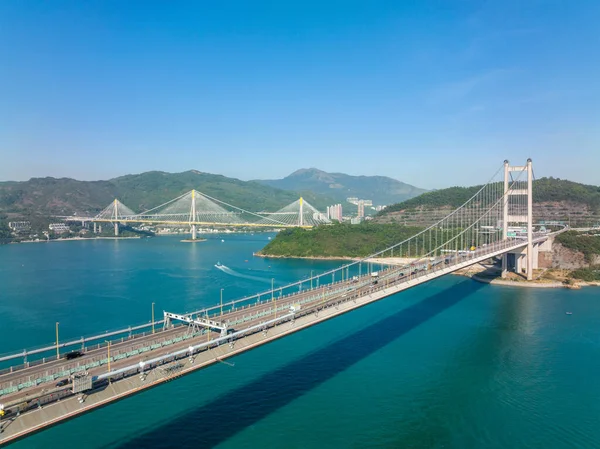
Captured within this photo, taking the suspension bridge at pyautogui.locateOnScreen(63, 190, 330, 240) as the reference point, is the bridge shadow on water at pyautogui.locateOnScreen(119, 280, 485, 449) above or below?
below

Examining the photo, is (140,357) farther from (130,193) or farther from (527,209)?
(130,193)

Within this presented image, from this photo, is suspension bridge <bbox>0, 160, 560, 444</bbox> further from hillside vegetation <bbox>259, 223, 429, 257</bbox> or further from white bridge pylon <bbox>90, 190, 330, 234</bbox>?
white bridge pylon <bbox>90, 190, 330, 234</bbox>

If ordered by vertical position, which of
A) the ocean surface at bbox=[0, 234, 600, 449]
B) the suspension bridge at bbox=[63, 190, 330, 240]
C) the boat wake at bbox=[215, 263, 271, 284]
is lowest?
the ocean surface at bbox=[0, 234, 600, 449]

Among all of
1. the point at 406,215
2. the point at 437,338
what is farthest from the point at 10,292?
the point at 406,215

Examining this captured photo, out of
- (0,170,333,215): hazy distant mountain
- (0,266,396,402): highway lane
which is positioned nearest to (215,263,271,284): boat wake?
(0,266,396,402): highway lane

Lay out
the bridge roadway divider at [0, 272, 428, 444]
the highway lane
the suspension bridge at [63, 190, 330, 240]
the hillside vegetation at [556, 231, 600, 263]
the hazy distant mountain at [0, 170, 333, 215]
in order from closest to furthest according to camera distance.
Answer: the bridge roadway divider at [0, 272, 428, 444], the highway lane, the hillside vegetation at [556, 231, 600, 263], the suspension bridge at [63, 190, 330, 240], the hazy distant mountain at [0, 170, 333, 215]

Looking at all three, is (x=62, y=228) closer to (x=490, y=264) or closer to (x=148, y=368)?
(x=490, y=264)
